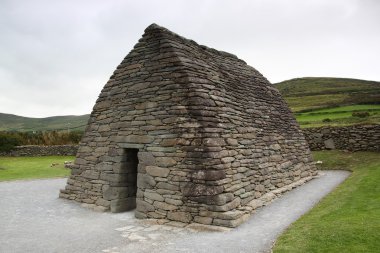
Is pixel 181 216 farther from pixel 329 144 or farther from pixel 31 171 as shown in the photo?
pixel 329 144

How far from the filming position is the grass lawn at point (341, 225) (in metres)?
5.94

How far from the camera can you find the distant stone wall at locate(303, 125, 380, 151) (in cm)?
1848

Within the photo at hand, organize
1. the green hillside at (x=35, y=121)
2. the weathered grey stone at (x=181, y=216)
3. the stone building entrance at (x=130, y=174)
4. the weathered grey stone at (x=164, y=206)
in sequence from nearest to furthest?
the weathered grey stone at (x=181, y=216) < the weathered grey stone at (x=164, y=206) < the stone building entrance at (x=130, y=174) < the green hillside at (x=35, y=121)

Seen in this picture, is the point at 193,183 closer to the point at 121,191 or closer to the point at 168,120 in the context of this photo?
the point at 168,120

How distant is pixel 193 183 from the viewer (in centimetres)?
827

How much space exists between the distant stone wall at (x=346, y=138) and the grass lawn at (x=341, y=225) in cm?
808

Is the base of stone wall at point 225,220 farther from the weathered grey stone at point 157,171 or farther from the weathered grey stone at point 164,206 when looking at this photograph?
the weathered grey stone at point 157,171

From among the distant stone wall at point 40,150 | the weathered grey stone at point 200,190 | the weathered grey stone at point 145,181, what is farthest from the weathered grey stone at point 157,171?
the distant stone wall at point 40,150

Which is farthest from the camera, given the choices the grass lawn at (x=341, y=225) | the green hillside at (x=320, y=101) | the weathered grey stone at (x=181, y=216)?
the green hillside at (x=320, y=101)


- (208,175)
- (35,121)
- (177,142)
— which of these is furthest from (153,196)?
(35,121)

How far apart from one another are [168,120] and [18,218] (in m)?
5.07

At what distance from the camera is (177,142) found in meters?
8.68

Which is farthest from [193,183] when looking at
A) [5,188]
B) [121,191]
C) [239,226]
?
[5,188]

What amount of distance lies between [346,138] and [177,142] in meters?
14.5
